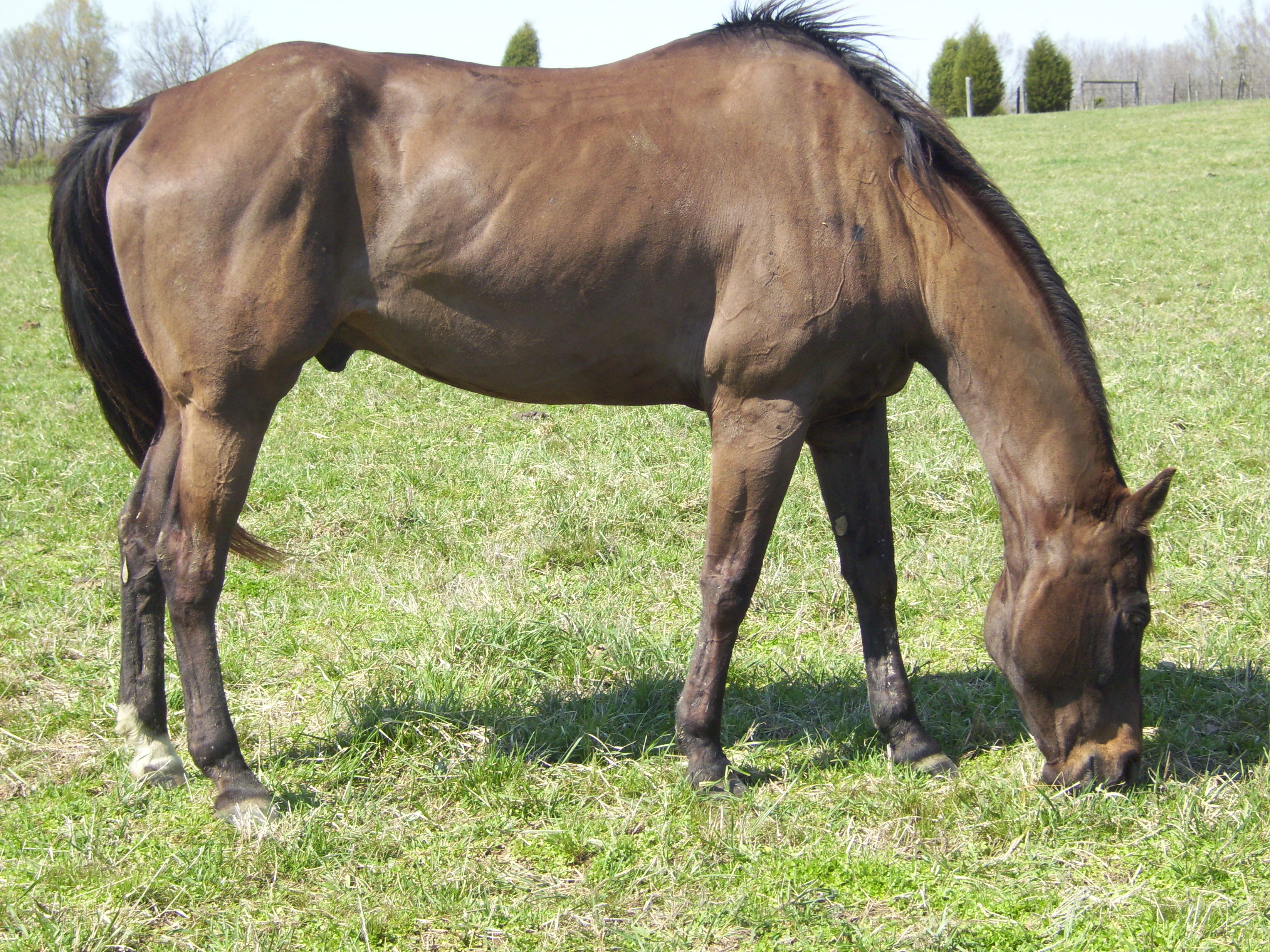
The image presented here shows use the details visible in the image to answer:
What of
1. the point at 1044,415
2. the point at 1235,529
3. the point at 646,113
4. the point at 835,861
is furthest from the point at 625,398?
the point at 1235,529

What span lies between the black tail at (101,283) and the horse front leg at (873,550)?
7.49 feet

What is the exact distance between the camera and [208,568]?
10.00 ft

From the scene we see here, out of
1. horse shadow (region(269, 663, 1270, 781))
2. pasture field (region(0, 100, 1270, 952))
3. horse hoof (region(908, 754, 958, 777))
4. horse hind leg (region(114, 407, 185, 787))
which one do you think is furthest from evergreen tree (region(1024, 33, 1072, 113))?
horse hind leg (region(114, 407, 185, 787))

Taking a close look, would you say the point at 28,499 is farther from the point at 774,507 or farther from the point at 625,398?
the point at 774,507

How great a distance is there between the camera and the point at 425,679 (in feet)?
12.1

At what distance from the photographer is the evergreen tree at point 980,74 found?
4284cm

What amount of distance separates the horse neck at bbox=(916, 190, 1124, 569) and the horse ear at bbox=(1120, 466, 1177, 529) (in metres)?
0.06

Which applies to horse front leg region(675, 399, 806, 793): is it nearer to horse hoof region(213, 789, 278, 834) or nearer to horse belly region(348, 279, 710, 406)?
horse belly region(348, 279, 710, 406)

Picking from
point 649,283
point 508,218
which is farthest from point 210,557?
point 649,283

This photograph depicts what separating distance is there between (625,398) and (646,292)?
41 cm

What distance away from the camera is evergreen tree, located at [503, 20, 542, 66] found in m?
41.2

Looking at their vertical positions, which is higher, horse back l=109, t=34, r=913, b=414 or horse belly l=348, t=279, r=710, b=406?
horse back l=109, t=34, r=913, b=414

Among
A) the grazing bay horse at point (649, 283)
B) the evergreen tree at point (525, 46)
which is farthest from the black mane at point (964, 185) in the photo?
the evergreen tree at point (525, 46)

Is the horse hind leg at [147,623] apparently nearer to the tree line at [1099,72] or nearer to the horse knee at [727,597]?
the horse knee at [727,597]
